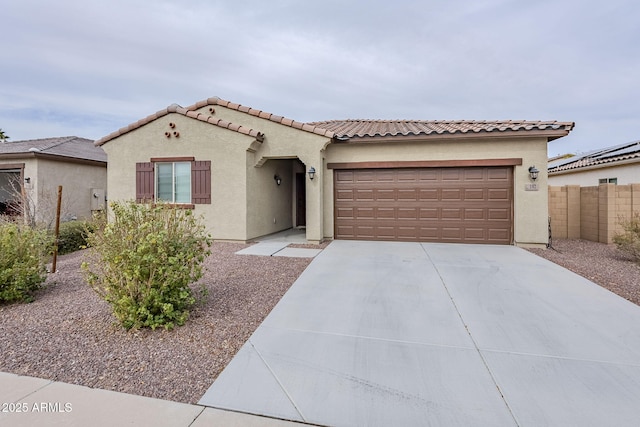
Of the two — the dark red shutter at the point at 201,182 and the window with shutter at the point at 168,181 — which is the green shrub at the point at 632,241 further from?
the window with shutter at the point at 168,181

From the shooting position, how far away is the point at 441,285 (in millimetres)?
5379

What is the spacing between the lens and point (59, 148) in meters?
14.1

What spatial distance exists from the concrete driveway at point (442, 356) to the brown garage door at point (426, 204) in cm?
380

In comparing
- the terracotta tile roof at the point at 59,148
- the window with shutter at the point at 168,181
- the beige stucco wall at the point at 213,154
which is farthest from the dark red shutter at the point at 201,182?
the terracotta tile roof at the point at 59,148

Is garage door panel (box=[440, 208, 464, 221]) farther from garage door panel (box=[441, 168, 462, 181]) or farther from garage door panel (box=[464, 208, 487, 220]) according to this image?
garage door panel (box=[441, 168, 462, 181])

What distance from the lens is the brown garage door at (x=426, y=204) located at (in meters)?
9.27

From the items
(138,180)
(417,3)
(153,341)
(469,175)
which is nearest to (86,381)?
(153,341)

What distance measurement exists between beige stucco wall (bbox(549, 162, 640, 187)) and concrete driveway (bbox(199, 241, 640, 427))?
28.8 ft

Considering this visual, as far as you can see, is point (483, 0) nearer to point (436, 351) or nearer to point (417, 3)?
point (417, 3)

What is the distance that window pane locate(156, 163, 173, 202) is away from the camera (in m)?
10.0

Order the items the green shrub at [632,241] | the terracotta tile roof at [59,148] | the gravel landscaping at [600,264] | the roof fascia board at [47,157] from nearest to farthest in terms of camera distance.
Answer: the gravel landscaping at [600,264], the green shrub at [632,241], the roof fascia board at [47,157], the terracotta tile roof at [59,148]

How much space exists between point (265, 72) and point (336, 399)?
1623 cm

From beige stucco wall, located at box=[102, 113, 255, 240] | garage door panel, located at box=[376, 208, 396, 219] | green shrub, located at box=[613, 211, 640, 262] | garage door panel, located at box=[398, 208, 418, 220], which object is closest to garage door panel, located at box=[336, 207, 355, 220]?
garage door panel, located at box=[376, 208, 396, 219]

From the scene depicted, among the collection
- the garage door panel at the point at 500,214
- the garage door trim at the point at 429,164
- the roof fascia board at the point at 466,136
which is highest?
the roof fascia board at the point at 466,136
